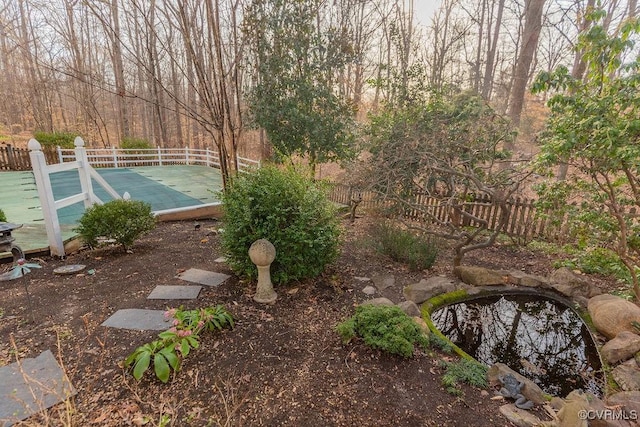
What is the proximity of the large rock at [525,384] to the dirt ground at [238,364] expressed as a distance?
137mm

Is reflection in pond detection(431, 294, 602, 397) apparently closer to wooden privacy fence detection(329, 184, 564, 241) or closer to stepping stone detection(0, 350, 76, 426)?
wooden privacy fence detection(329, 184, 564, 241)

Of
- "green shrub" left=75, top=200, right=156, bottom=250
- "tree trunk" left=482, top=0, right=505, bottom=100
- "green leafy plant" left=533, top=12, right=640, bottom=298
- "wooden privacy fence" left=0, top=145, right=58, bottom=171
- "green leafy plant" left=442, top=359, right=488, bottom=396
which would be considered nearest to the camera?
"green leafy plant" left=442, top=359, right=488, bottom=396

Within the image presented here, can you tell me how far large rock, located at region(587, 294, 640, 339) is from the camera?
9.25 ft

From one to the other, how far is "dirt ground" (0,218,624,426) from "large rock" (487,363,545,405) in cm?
14

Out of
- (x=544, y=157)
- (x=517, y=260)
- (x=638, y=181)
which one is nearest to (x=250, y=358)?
(x=544, y=157)

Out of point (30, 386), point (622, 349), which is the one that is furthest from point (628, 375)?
point (30, 386)

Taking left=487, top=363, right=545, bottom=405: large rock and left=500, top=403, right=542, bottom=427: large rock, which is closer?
left=500, top=403, right=542, bottom=427: large rock

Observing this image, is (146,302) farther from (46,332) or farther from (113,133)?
(113,133)

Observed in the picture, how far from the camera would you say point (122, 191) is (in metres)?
7.77

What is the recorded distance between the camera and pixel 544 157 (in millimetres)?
3068

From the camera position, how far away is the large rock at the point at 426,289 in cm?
342

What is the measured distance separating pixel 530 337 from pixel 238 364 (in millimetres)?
2832

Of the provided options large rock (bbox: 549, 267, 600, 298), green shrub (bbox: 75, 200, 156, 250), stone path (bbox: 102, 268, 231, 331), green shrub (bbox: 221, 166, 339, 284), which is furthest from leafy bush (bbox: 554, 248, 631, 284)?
green shrub (bbox: 75, 200, 156, 250)

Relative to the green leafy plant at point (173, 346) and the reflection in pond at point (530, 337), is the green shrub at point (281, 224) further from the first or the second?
the reflection in pond at point (530, 337)
